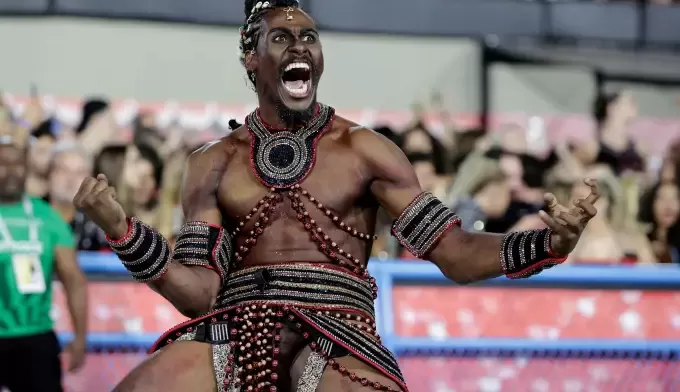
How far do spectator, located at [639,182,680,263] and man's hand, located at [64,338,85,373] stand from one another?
12.1 feet

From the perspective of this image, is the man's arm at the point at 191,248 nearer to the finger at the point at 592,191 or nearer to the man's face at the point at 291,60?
the man's face at the point at 291,60

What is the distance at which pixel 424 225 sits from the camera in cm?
348

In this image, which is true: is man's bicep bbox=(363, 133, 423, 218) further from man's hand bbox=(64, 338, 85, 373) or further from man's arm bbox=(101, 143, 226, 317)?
man's hand bbox=(64, 338, 85, 373)

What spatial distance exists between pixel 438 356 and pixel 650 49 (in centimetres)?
554

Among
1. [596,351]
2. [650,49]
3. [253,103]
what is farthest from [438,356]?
[650,49]

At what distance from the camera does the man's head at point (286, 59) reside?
3525 millimetres

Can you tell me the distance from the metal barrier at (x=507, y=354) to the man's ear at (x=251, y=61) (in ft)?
6.10

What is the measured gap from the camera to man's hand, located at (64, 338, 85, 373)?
529cm

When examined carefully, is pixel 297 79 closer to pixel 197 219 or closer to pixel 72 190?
pixel 197 219

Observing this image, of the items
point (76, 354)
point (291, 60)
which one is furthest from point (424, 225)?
point (76, 354)

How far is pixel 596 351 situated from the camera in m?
5.44

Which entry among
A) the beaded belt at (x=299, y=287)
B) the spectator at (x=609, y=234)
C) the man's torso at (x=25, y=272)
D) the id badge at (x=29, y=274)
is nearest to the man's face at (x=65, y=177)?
the man's torso at (x=25, y=272)

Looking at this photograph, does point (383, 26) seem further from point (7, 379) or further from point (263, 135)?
point (263, 135)

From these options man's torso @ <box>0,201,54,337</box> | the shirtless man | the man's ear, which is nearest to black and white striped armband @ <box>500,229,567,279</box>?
the shirtless man
